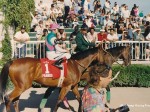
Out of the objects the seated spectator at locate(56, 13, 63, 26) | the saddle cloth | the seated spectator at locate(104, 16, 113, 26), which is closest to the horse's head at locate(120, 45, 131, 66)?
the saddle cloth

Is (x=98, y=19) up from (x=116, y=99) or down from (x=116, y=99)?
up

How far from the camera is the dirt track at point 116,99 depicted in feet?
40.5

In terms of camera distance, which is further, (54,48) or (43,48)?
(43,48)

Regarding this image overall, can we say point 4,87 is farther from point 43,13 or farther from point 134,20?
point 134,20

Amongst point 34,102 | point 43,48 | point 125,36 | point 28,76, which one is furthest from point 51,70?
point 125,36

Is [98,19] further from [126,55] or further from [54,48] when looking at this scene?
[54,48]

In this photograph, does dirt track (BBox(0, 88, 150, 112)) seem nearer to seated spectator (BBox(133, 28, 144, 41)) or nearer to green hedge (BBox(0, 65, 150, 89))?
green hedge (BBox(0, 65, 150, 89))

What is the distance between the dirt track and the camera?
12344 millimetres

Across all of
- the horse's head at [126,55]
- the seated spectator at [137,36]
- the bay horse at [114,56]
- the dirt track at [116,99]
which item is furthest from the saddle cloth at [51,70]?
the seated spectator at [137,36]

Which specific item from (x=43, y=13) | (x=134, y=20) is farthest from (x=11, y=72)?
(x=134, y=20)

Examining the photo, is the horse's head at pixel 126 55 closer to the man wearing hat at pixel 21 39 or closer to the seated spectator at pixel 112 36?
the seated spectator at pixel 112 36

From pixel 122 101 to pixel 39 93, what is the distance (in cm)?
303

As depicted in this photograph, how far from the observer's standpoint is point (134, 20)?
73.6ft

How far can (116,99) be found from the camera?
13586 millimetres
